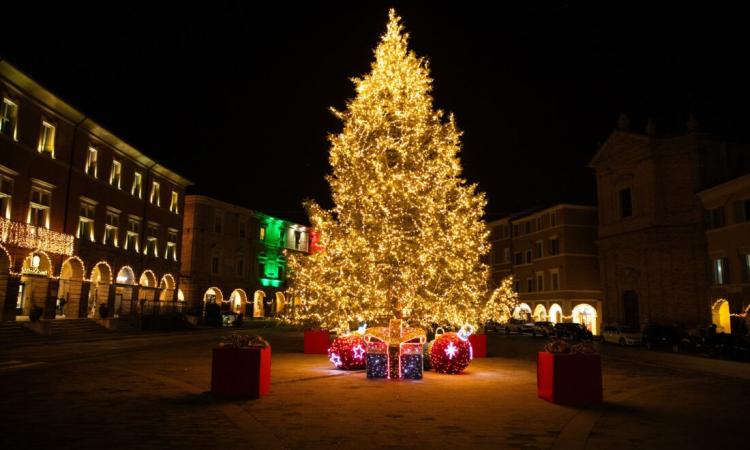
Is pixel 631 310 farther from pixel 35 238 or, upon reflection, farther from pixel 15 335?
pixel 15 335

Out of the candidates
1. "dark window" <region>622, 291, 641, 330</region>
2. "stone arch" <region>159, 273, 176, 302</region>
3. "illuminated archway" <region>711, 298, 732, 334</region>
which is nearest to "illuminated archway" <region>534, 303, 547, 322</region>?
"dark window" <region>622, 291, 641, 330</region>

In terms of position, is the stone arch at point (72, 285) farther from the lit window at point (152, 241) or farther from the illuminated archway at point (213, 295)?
the illuminated archway at point (213, 295)

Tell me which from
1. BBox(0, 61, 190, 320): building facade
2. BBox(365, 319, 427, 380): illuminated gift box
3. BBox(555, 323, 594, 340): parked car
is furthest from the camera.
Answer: BBox(555, 323, 594, 340): parked car

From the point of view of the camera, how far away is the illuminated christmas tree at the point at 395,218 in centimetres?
1750

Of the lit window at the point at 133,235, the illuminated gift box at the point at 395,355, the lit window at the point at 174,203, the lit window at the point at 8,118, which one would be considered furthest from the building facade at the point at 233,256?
the illuminated gift box at the point at 395,355

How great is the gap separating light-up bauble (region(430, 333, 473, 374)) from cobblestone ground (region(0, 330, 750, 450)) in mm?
370

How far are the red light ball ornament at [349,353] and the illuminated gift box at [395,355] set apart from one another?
6.54ft

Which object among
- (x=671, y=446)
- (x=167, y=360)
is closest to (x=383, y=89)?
(x=167, y=360)

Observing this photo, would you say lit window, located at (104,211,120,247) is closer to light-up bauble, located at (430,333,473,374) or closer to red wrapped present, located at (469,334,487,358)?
red wrapped present, located at (469,334,487,358)

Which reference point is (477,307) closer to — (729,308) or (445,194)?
(445,194)

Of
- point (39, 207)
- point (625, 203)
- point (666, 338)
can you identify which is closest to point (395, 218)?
point (39, 207)

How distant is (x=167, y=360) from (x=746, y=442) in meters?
16.9

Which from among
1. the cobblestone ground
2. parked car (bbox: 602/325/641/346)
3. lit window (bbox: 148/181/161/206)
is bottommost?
the cobblestone ground

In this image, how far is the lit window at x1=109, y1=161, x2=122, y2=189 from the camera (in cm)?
3819
